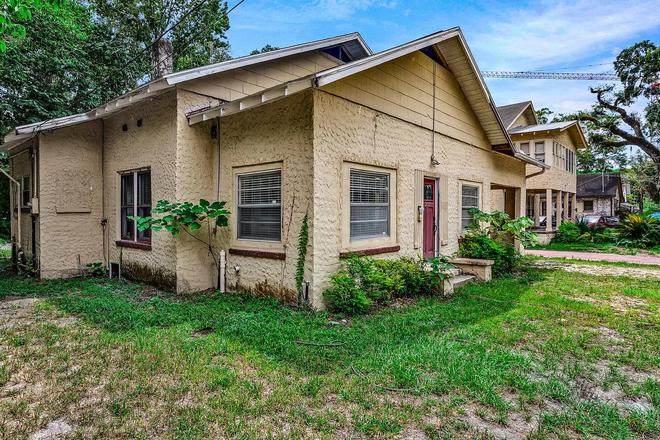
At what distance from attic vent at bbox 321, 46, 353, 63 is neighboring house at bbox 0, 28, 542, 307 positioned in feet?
0.13

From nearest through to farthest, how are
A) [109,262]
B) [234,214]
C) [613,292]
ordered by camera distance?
[234,214]
[613,292]
[109,262]

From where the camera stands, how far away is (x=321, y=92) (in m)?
5.39

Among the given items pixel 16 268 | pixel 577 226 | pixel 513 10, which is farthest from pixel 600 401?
pixel 577 226

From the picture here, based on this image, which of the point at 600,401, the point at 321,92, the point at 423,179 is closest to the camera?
the point at 600,401

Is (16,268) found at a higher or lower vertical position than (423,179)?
lower

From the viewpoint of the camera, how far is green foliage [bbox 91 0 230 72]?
18.3m

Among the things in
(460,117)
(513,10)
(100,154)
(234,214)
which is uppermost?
(513,10)

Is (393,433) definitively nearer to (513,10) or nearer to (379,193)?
(379,193)

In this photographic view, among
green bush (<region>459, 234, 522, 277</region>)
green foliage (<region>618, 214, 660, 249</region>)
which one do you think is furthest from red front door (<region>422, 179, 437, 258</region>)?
green foliage (<region>618, 214, 660, 249</region>)

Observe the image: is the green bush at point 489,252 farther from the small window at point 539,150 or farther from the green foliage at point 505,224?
the small window at point 539,150

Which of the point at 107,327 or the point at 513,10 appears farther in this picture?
the point at 513,10

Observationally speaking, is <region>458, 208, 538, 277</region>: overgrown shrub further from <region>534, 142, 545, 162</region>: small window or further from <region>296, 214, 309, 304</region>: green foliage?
<region>534, 142, 545, 162</region>: small window

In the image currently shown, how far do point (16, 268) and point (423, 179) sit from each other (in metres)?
11.0

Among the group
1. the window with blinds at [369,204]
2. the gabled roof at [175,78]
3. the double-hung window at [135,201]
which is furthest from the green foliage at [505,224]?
the double-hung window at [135,201]
